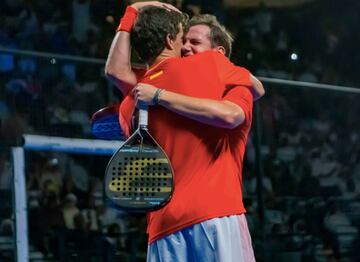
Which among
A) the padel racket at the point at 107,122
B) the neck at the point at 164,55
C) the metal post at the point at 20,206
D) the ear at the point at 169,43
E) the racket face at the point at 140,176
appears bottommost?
the metal post at the point at 20,206

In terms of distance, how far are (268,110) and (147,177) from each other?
4858mm

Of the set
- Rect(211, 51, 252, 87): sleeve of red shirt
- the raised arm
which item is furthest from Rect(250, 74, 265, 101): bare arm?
the raised arm

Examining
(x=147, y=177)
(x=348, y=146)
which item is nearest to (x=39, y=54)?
(x=348, y=146)

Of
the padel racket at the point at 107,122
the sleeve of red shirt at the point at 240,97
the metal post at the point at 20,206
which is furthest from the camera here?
the metal post at the point at 20,206

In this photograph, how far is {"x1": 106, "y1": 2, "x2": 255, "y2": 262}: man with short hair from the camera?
299 centimetres

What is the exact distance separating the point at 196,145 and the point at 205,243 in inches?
12.7

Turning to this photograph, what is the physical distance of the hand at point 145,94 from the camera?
298 cm

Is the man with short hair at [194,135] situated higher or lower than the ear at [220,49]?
lower

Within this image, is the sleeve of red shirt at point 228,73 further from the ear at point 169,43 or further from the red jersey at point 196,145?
the ear at point 169,43

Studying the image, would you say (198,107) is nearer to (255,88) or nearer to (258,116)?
(255,88)

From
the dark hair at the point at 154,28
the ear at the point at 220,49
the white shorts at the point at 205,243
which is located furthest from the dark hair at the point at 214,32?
the white shorts at the point at 205,243

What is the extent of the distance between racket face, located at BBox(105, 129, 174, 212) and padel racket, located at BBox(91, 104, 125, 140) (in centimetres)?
33

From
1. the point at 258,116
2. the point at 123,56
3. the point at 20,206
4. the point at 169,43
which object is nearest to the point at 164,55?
the point at 169,43

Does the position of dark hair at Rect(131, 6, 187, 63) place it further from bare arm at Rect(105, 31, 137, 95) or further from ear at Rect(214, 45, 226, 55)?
ear at Rect(214, 45, 226, 55)
